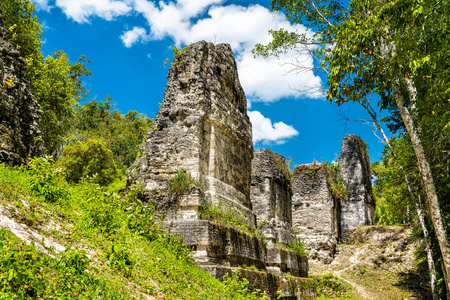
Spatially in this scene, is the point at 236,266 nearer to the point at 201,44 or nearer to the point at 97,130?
the point at 201,44

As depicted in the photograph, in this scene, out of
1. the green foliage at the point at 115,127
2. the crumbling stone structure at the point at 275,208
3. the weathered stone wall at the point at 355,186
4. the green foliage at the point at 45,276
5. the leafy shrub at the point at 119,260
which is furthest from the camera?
the green foliage at the point at 115,127

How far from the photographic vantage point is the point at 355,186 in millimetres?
21578

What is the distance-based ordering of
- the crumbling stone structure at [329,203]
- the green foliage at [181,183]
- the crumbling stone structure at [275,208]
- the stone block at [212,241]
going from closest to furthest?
the stone block at [212,241] < the green foliage at [181,183] < the crumbling stone structure at [275,208] < the crumbling stone structure at [329,203]

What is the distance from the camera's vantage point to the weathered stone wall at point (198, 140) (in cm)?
705

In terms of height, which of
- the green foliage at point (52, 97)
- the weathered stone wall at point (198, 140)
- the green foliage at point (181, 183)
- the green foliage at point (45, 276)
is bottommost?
the green foliage at point (45, 276)

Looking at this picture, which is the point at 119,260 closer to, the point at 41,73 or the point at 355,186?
the point at 41,73

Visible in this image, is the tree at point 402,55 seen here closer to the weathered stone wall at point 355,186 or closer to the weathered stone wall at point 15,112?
the weathered stone wall at point 15,112

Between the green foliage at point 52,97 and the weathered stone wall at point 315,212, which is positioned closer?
the green foliage at point 52,97

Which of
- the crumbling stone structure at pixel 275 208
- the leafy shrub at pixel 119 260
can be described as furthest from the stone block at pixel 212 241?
the crumbling stone structure at pixel 275 208

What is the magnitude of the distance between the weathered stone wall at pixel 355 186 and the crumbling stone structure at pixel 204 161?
13.2 metres

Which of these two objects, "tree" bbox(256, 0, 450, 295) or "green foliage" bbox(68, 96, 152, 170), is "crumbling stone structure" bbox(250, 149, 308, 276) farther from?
"green foliage" bbox(68, 96, 152, 170)

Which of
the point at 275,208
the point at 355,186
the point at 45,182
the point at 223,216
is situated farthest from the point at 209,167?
the point at 355,186

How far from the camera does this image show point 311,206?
1944 centimetres

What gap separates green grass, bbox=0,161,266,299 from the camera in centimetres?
281
